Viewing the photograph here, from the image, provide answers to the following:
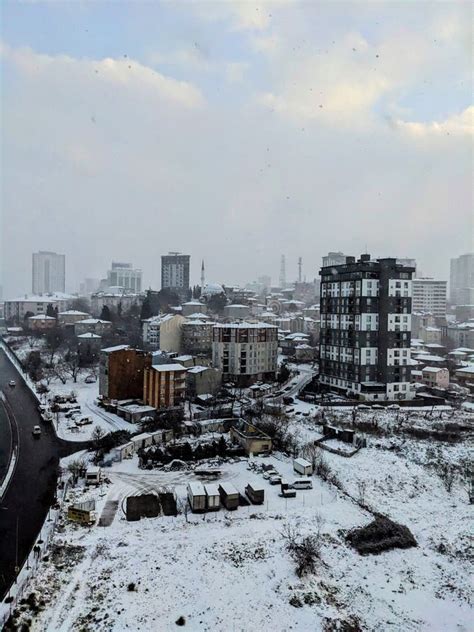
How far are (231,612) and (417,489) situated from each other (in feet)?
19.5

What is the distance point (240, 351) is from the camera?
808 inches

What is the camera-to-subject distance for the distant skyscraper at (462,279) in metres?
64.7

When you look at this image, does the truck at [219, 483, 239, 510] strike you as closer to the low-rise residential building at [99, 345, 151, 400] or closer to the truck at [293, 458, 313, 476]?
the truck at [293, 458, 313, 476]

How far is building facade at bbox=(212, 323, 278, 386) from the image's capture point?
2050 cm

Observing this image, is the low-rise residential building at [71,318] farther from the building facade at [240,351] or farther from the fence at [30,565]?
the fence at [30,565]

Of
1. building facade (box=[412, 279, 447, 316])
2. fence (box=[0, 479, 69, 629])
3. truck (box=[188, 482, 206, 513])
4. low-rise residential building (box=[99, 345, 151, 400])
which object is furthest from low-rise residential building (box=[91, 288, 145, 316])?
fence (box=[0, 479, 69, 629])

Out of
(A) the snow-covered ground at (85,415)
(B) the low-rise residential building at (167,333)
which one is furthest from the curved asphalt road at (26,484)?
(B) the low-rise residential building at (167,333)

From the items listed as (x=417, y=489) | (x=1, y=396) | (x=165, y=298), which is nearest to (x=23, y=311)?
(x=165, y=298)

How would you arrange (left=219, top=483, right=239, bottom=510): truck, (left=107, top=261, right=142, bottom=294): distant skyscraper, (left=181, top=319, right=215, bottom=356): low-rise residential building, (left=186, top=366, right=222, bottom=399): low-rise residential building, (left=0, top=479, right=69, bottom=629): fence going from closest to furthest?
1. (left=0, top=479, right=69, bottom=629): fence
2. (left=219, top=483, right=239, bottom=510): truck
3. (left=186, top=366, right=222, bottom=399): low-rise residential building
4. (left=181, top=319, right=215, bottom=356): low-rise residential building
5. (left=107, top=261, right=142, bottom=294): distant skyscraper

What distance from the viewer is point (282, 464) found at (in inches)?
453

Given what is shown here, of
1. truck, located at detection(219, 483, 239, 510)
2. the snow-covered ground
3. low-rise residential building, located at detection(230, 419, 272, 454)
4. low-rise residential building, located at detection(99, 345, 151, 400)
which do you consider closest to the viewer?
truck, located at detection(219, 483, 239, 510)

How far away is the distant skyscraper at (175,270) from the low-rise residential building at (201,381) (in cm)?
3579

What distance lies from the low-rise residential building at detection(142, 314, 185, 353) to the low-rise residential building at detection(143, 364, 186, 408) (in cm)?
783

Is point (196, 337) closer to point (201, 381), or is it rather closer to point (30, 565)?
point (201, 381)
